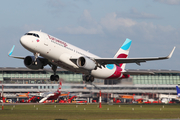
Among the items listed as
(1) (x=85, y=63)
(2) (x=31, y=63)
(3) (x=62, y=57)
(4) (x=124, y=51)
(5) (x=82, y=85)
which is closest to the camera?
(3) (x=62, y=57)

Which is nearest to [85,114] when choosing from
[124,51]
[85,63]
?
[124,51]

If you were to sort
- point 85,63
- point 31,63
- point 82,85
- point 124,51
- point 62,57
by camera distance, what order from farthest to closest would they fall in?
point 82,85 < point 124,51 < point 31,63 < point 85,63 < point 62,57

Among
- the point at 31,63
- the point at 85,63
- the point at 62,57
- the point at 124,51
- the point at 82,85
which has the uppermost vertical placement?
the point at 124,51

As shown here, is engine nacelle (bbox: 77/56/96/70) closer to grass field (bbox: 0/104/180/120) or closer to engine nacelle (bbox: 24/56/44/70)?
engine nacelle (bbox: 24/56/44/70)

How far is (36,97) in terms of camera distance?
95.8 m

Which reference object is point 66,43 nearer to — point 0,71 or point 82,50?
point 82,50

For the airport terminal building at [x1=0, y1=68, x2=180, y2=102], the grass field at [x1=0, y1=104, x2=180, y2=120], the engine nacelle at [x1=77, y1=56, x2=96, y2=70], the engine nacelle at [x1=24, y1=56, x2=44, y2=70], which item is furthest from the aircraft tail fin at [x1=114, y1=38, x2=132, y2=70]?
the airport terminal building at [x1=0, y1=68, x2=180, y2=102]

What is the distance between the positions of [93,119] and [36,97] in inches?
2106

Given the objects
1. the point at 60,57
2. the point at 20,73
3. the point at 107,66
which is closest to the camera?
the point at 60,57

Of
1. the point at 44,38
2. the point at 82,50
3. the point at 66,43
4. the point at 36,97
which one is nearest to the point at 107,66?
the point at 82,50

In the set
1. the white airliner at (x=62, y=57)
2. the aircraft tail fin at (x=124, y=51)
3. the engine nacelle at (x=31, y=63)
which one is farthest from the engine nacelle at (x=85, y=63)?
the aircraft tail fin at (x=124, y=51)

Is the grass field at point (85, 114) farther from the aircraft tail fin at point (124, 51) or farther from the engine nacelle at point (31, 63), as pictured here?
the aircraft tail fin at point (124, 51)

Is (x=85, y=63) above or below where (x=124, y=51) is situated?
below

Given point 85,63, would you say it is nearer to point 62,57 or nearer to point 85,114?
point 62,57
